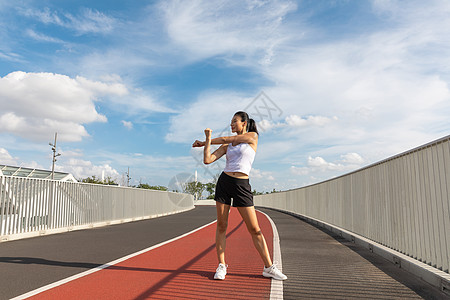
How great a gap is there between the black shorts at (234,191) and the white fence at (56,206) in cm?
743

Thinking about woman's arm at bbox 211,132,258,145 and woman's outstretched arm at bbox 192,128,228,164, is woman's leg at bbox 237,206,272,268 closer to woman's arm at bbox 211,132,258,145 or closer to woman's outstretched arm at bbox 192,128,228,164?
woman's outstretched arm at bbox 192,128,228,164

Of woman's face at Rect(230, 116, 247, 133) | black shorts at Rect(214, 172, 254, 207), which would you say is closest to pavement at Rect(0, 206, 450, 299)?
black shorts at Rect(214, 172, 254, 207)

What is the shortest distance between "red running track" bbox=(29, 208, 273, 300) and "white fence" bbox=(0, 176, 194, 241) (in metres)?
5.33

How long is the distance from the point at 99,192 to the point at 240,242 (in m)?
8.75

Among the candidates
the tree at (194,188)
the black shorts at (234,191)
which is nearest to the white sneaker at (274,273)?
the black shorts at (234,191)

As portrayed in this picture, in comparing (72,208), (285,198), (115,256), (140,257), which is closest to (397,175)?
(140,257)

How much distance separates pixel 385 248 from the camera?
6766 millimetres

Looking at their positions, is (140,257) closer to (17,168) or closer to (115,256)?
(115,256)

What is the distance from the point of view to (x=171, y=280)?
4.71 m

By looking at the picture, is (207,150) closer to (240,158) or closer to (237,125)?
(240,158)

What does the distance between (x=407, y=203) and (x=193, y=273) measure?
3.65 metres

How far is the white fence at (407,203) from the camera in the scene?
4.81 m

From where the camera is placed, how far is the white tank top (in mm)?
4605

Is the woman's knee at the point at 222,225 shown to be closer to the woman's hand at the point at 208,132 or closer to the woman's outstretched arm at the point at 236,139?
the woman's outstretched arm at the point at 236,139
